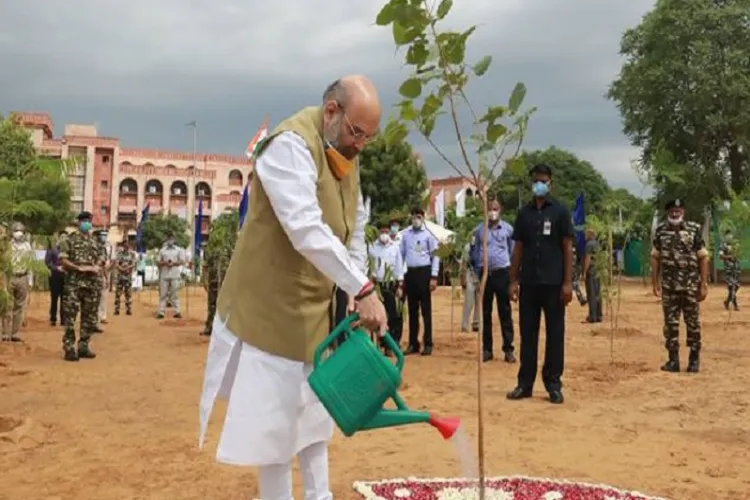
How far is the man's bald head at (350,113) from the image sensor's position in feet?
8.32

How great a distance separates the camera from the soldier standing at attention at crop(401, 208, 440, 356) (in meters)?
9.84

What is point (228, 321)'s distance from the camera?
8.57 ft

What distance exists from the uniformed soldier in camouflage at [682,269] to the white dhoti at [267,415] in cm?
622

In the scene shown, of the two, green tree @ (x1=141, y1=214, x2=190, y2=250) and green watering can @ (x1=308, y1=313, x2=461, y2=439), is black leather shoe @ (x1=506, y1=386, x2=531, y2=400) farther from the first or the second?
green tree @ (x1=141, y1=214, x2=190, y2=250)

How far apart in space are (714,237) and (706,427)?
27.6 m

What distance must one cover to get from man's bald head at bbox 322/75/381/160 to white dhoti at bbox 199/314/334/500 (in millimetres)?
776

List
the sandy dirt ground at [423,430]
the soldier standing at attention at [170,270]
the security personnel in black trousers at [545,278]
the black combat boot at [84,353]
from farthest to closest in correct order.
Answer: the soldier standing at attention at [170,270], the black combat boot at [84,353], the security personnel in black trousers at [545,278], the sandy dirt ground at [423,430]

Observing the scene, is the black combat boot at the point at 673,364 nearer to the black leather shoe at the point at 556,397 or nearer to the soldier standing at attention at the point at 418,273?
the black leather shoe at the point at 556,397

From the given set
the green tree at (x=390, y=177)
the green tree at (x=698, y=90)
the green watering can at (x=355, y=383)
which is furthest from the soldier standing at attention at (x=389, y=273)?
the green tree at (x=390, y=177)

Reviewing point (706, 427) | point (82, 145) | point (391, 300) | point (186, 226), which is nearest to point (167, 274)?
point (391, 300)

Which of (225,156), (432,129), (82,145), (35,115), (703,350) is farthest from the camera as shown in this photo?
(225,156)

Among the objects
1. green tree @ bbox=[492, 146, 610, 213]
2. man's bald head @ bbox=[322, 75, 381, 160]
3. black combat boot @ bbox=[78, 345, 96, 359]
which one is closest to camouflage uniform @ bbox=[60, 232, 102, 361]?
black combat boot @ bbox=[78, 345, 96, 359]

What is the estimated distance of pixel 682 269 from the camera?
25.8 ft

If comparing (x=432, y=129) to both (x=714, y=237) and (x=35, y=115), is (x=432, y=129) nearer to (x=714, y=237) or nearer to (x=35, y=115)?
(x=714, y=237)
